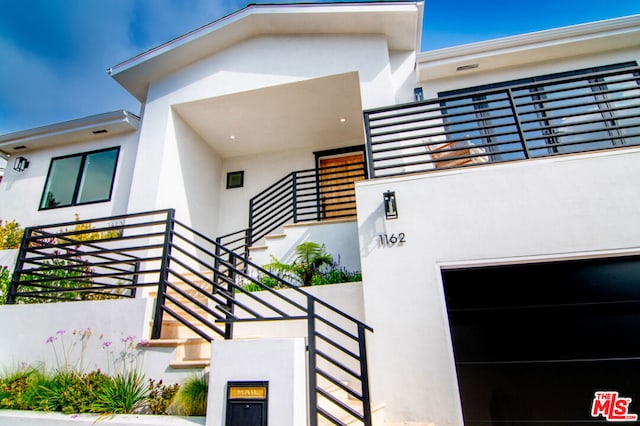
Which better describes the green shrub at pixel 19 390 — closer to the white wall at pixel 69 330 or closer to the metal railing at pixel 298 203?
the white wall at pixel 69 330

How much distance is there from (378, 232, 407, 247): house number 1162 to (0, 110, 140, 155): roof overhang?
6.78 m

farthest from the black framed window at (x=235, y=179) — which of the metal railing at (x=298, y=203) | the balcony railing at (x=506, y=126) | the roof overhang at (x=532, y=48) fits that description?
the roof overhang at (x=532, y=48)

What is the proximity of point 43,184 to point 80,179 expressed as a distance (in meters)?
1.09

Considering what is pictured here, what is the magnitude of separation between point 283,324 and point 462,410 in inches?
91.8

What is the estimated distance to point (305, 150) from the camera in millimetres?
8328

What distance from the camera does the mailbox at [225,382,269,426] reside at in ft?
7.51

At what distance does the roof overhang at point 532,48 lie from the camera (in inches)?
220

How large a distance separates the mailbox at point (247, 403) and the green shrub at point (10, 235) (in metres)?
7.47

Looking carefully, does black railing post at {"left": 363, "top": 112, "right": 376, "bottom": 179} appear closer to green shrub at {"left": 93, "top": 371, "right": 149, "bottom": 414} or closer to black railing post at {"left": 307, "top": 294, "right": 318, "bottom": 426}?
black railing post at {"left": 307, "top": 294, "right": 318, "bottom": 426}

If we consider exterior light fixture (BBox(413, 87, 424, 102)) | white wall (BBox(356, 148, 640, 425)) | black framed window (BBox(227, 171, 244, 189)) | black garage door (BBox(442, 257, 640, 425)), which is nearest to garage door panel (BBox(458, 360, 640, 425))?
black garage door (BBox(442, 257, 640, 425))

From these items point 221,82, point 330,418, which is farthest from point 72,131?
point 330,418

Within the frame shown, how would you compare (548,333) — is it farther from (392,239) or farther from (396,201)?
(396,201)

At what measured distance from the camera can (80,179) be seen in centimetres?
754

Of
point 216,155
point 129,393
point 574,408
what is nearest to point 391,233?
point 574,408
